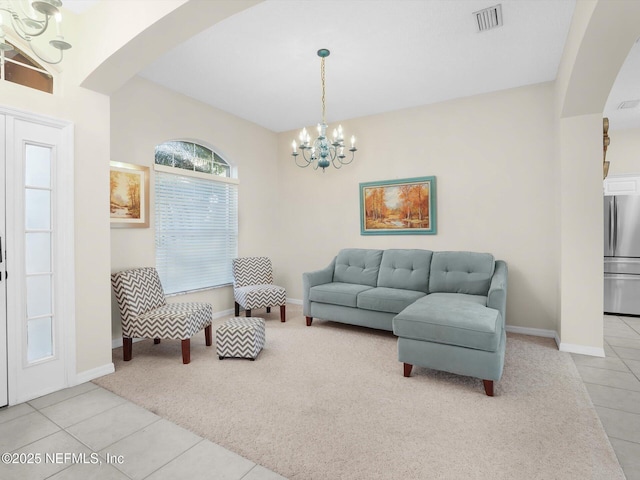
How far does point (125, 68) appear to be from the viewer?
8.71 feet

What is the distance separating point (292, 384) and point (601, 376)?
2.57 metres

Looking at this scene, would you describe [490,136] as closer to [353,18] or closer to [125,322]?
[353,18]

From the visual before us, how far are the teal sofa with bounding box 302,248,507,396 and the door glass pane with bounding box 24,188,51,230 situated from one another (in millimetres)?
2788

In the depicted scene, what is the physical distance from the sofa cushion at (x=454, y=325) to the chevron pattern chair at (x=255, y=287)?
2.12 m

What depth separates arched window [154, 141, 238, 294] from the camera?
13.5 ft

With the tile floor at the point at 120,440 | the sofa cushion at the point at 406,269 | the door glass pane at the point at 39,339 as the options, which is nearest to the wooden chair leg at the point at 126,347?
the tile floor at the point at 120,440

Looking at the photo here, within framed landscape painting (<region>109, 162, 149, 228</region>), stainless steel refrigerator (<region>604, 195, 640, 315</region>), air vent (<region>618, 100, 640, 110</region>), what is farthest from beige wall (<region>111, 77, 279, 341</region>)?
stainless steel refrigerator (<region>604, 195, 640, 315</region>)

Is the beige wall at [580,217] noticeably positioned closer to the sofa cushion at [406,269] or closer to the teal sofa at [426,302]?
the teal sofa at [426,302]

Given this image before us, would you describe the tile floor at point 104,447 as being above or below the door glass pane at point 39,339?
below

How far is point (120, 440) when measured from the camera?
1.97m

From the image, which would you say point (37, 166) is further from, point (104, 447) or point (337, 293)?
point (337, 293)

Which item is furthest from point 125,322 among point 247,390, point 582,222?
point 582,222

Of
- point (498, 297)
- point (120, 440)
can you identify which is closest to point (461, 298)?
point (498, 297)

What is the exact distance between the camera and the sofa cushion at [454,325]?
2469 mm
